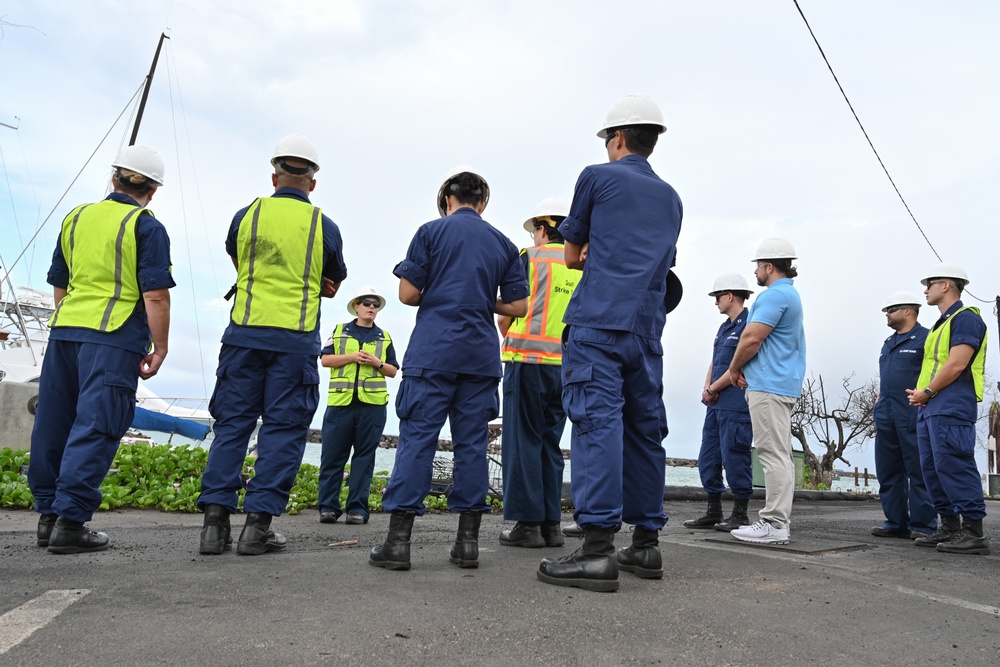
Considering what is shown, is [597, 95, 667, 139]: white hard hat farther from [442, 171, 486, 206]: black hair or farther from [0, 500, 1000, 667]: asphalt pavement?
[0, 500, 1000, 667]: asphalt pavement

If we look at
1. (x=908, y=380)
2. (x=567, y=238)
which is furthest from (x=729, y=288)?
(x=567, y=238)

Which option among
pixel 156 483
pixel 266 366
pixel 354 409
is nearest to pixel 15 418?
pixel 156 483

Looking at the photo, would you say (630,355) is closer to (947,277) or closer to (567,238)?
(567,238)

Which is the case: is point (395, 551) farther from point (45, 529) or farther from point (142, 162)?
point (142, 162)

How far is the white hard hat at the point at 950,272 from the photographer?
6.54 metres

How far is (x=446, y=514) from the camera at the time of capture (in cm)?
742

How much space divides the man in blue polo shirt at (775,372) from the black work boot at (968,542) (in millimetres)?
1291

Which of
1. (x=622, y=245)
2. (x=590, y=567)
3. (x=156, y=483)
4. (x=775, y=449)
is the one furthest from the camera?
(x=156, y=483)

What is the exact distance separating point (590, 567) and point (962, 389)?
4.36m

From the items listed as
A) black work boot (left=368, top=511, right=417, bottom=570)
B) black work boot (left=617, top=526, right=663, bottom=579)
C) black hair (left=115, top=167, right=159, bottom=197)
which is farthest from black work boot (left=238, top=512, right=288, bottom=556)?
black hair (left=115, top=167, right=159, bottom=197)

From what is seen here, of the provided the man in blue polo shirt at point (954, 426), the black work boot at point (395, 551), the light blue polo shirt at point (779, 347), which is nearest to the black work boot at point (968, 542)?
the man in blue polo shirt at point (954, 426)

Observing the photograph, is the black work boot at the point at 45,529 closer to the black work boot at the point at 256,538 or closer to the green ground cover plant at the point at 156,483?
A: the black work boot at the point at 256,538

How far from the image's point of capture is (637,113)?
380 centimetres

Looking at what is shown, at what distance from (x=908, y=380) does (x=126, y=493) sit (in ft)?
22.3
